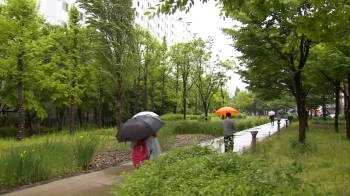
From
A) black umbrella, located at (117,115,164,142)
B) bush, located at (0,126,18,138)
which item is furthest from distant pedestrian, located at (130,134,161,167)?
bush, located at (0,126,18,138)

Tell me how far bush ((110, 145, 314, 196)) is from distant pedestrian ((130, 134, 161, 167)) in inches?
59.6

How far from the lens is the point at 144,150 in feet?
21.0

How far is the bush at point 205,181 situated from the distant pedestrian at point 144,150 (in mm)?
1515

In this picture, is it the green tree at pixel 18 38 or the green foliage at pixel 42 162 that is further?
the green tree at pixel 18 38

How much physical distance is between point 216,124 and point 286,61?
9781mm

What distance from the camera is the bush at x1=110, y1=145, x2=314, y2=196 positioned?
3.29m

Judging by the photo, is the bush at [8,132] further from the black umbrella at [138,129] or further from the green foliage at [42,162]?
the black umbrella at [138,129]

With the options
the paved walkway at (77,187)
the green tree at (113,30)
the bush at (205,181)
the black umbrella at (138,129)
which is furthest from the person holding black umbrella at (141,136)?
the green tree at (113,30)

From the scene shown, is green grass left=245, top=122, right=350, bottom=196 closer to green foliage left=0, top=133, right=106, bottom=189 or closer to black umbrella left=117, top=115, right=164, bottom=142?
black umbrella left=117, top=115, right=164, bottom=142

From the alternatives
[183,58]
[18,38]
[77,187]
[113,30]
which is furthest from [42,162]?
[183,58]

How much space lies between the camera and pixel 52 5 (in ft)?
112

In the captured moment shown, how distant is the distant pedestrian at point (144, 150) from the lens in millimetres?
6316

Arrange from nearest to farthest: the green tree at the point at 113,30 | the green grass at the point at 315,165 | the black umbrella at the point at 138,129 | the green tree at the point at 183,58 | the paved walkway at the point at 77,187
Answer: the green grass at the point at 315,165
the paved walkway at the point at 77,187
the black umbrella at the point at 138,129
the green tree at the point at 113,30
the green tree at the point at 183,58

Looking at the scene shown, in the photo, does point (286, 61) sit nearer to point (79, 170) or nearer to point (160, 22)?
point (79, 170)
